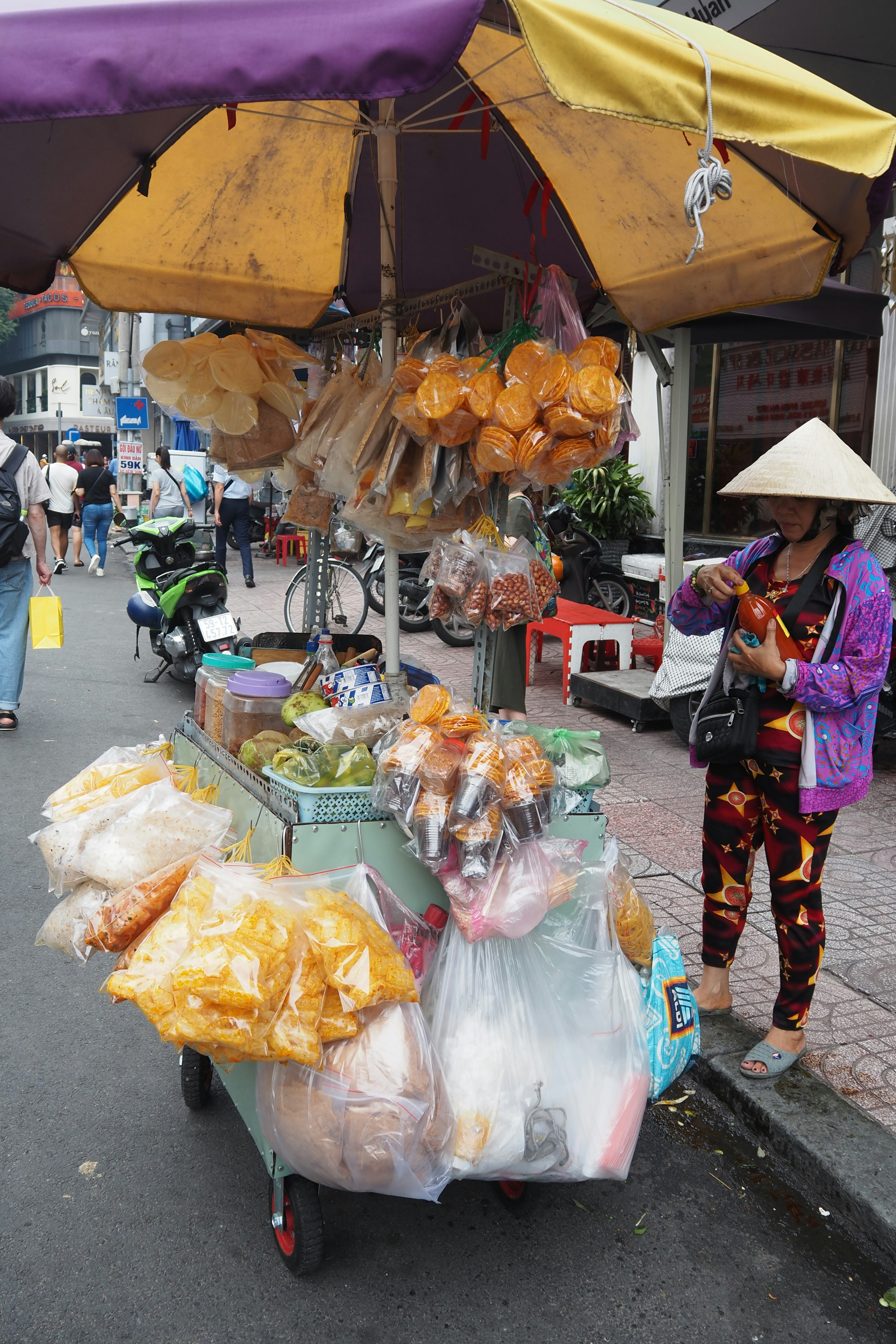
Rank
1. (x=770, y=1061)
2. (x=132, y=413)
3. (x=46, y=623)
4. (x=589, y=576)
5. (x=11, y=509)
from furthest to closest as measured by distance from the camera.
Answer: (x=132, y=413), (x=589, y=576), (x=11, y=509), (x=46, y=623), (x=770, y=1061)

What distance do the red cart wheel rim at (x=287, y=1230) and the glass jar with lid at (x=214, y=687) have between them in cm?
130

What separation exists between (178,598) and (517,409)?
18.8 ft

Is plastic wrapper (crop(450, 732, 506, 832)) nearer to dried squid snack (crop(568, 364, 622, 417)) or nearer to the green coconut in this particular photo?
the green coconut

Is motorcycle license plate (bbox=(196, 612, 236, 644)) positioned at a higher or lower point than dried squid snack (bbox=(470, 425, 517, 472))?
lower

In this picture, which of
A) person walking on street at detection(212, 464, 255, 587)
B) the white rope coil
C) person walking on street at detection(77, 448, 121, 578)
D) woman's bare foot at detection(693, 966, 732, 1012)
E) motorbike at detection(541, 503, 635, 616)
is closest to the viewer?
the white rope coil

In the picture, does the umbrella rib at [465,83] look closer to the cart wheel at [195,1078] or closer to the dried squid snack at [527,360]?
the dried squid snack at [527,360]

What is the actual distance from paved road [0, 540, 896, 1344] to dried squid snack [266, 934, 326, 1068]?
0.70 m

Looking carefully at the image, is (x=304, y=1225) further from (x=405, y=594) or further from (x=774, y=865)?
(x=405, y=594)

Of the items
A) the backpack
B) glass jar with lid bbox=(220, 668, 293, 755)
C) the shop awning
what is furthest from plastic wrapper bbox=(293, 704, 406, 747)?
the backpack

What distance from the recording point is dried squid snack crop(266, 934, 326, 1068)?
1.90m

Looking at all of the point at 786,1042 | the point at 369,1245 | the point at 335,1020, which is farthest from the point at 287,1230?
the point at 786,1042

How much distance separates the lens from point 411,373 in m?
2.64

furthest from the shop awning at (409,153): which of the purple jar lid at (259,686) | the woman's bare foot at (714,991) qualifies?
the woman's bare foot at (714,991)

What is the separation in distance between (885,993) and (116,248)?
3.82m
